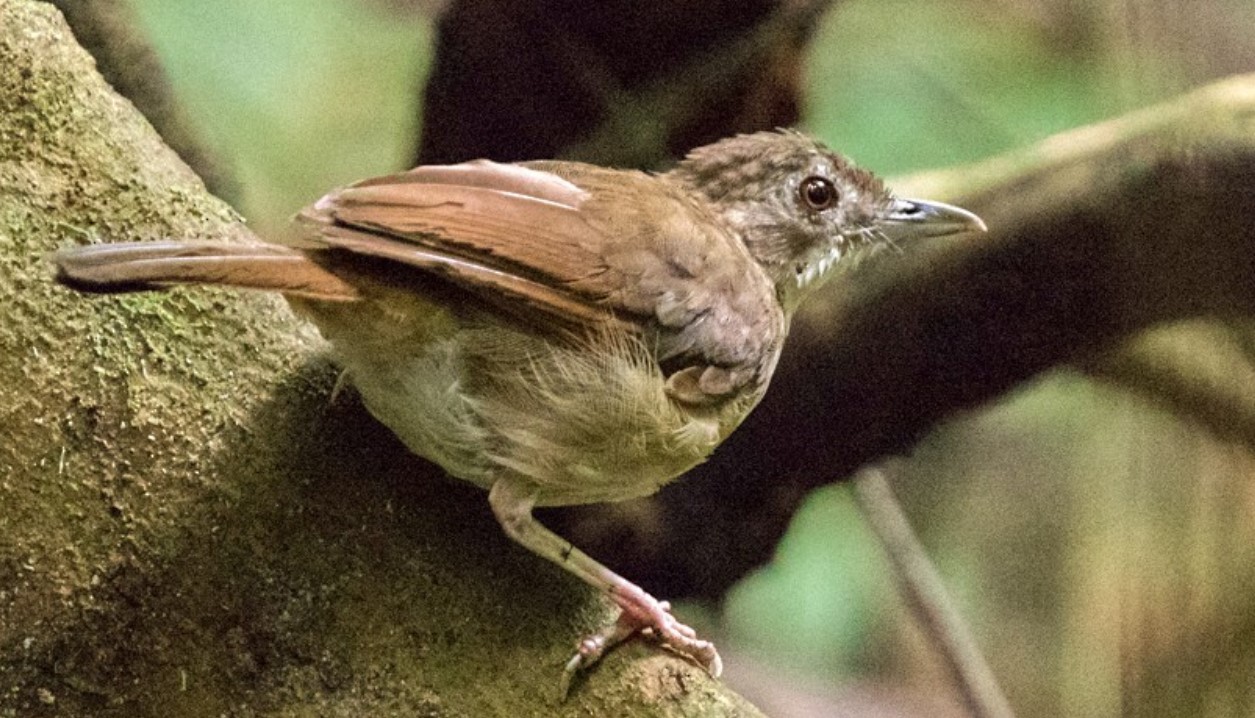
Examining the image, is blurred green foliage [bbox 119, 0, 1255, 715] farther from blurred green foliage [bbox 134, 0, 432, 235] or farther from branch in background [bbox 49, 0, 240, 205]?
branch in background [bbox 49, 0, 240, 205]

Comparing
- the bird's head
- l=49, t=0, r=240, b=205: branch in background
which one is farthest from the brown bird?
l=49, t=0, r=240, b=205: branch in background

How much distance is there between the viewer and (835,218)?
1927 mm

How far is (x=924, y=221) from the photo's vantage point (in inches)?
78.9

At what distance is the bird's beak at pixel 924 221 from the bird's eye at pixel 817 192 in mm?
125

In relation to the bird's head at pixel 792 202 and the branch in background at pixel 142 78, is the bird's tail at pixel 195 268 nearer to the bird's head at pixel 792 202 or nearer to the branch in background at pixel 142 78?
the bird's head at pixel 792 202

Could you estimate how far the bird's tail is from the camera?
110 cm

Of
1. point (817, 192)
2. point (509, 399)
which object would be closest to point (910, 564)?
point (817, 192)

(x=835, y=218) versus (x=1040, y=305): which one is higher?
(x=1040, y=305)

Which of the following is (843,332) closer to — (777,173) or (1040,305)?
(1040,305)

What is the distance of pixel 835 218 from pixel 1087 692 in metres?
1.38

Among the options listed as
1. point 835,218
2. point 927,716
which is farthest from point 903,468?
point 835,218

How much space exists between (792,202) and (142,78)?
1.35m

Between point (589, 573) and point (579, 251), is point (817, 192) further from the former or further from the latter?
point (589, 573)

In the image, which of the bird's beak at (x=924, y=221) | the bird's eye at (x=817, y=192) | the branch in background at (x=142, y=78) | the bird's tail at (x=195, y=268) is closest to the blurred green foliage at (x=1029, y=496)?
the bird's beak at (x=924, y=221)
